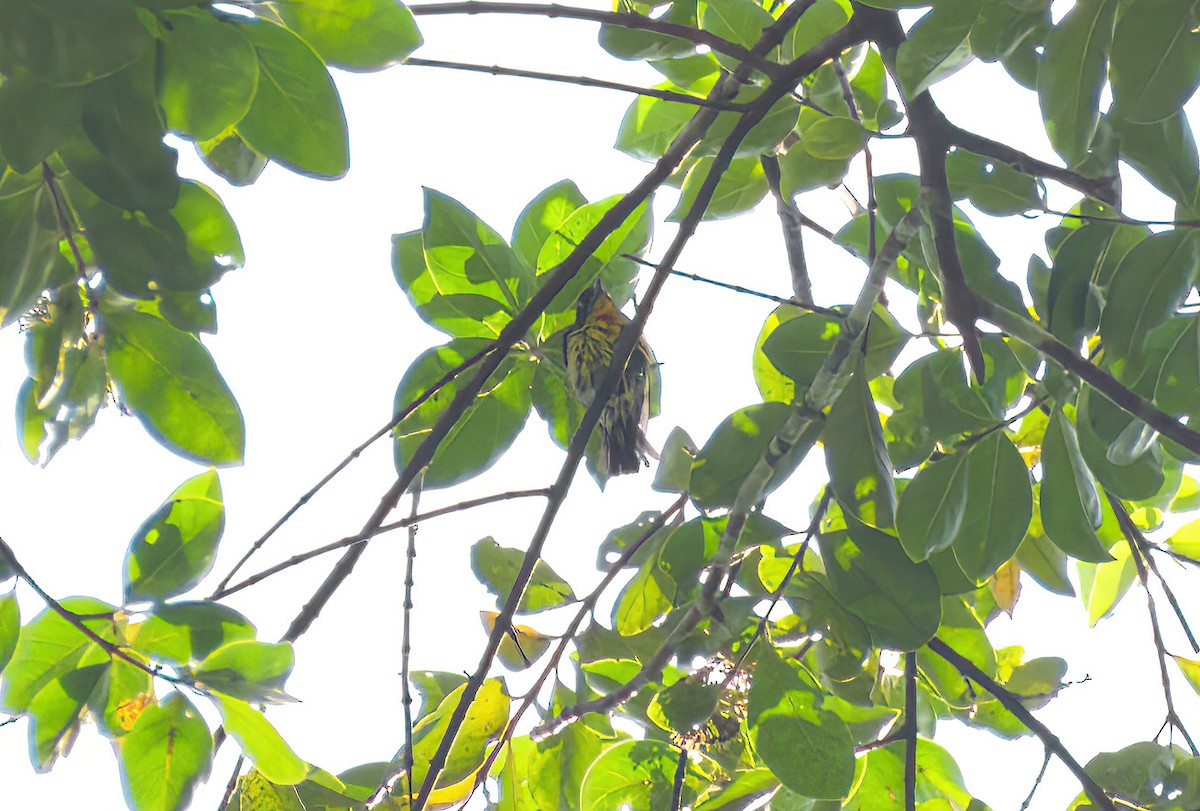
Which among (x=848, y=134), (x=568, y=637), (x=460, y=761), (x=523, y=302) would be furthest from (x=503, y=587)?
(x=848, y=134)

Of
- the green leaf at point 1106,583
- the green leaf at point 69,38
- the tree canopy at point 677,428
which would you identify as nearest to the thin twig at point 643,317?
the tree canopy at point 677,428

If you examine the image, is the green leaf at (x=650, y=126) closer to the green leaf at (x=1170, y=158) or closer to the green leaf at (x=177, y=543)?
the green leaf at (x=1170, y=158)

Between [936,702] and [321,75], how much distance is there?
1.13 m

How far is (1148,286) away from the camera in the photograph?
0.72 metres

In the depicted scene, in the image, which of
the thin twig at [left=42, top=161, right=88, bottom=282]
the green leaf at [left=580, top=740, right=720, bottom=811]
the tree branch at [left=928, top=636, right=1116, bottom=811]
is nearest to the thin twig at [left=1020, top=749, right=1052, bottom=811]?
the tree branch at [left=928, top=636, right=1116, bottom=811]

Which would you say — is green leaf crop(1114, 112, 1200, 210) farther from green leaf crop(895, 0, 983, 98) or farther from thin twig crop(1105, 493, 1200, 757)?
thin twig crop(1105, 493, 1200, 757)

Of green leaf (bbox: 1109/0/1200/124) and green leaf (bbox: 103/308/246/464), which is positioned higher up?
green leaf (bbox: 1109/0/1200/124)

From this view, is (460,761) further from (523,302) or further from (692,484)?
(523,302)

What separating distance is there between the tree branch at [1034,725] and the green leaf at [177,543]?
737 millimetres

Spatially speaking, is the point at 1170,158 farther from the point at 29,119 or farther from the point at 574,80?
the point at 29,119

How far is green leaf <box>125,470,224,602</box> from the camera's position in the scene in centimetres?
85

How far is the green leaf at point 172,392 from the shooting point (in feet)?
2.67

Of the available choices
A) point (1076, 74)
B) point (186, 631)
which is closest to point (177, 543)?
point (186, 631)

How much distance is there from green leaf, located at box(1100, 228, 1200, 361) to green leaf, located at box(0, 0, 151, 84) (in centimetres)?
73
